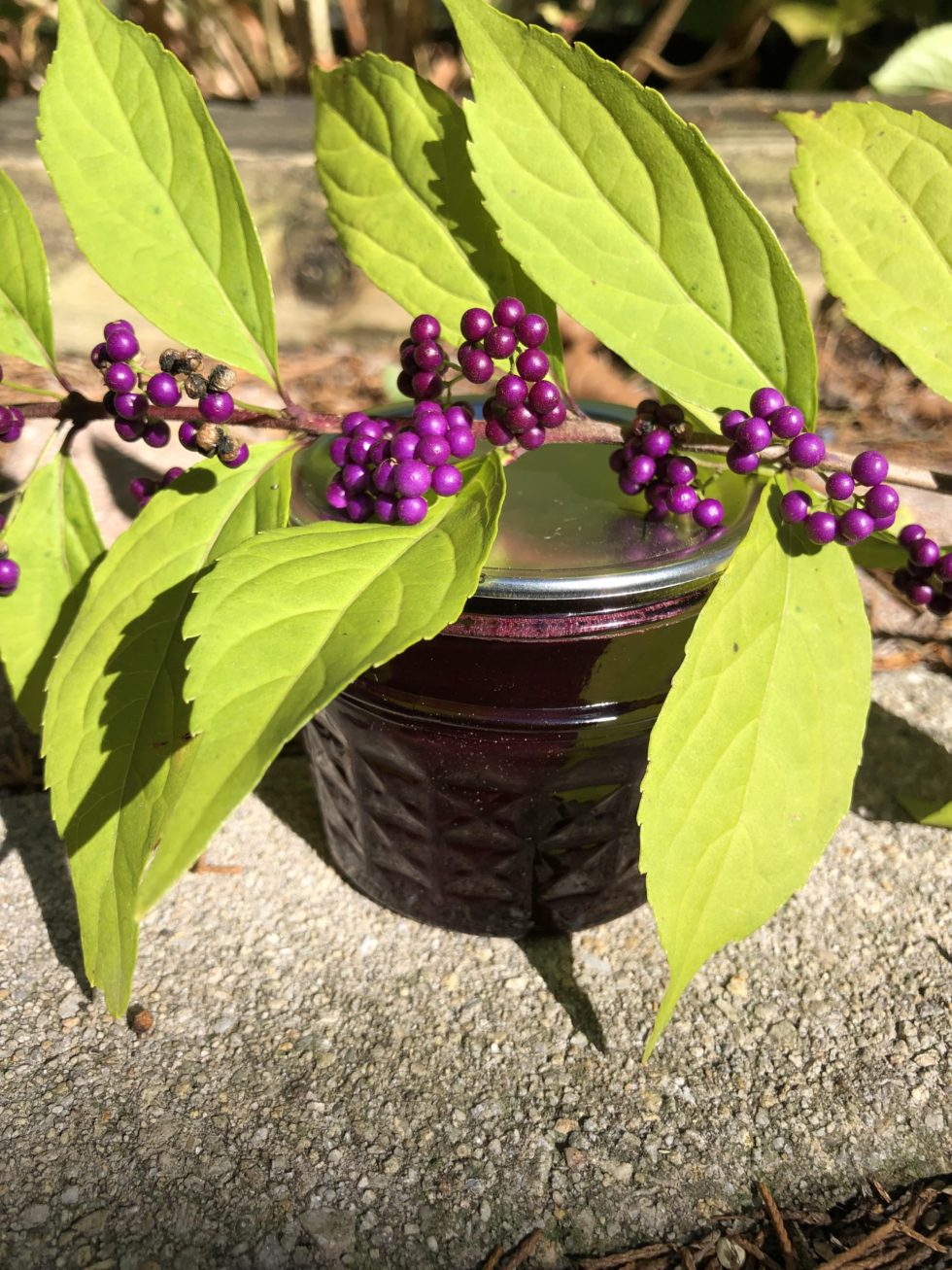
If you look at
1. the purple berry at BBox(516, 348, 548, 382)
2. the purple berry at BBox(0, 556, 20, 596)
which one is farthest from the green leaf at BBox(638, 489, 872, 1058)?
the purple berry at BBox(0, 556, 20, 596)

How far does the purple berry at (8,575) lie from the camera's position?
1.05 metres

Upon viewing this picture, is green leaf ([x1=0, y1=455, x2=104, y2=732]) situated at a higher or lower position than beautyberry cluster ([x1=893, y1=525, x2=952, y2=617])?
lower

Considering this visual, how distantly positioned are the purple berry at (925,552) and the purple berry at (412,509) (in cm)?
48

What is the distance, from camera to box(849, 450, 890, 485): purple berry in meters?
0.89

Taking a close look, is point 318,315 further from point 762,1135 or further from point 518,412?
point 762,1135

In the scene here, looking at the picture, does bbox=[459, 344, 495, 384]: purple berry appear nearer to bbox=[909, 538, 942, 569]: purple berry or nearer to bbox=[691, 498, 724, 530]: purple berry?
bbox=[691, 498, 724, 530]: purple berry

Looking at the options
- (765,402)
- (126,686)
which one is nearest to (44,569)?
(126,686)

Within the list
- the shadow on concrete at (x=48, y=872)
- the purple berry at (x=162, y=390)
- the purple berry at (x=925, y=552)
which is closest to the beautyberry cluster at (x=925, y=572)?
the purple berry at (x=925, y=552)

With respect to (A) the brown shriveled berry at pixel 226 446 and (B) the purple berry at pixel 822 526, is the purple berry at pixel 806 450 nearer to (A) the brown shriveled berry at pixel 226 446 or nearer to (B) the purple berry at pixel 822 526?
(B) the purple berry at pixel 822 526

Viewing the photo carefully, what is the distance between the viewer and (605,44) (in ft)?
9.42

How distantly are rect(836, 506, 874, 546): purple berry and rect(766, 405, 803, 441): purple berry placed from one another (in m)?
0.08

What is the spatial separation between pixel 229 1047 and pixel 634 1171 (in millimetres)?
425

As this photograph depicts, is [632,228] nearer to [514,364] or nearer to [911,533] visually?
[514,364]

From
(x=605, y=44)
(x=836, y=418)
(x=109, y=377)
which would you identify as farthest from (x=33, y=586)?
(x=605, y=44)
